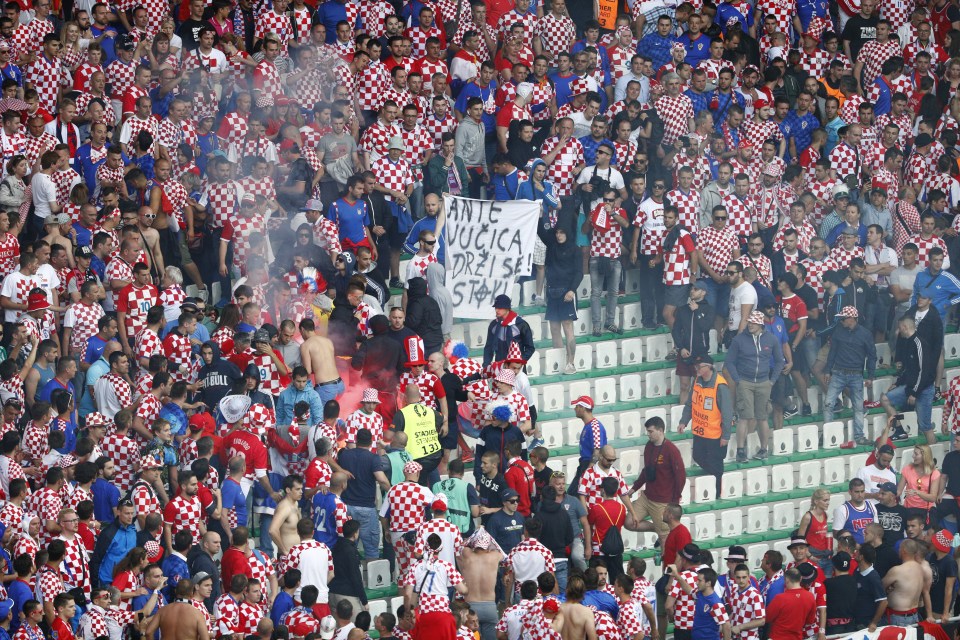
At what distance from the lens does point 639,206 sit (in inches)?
956

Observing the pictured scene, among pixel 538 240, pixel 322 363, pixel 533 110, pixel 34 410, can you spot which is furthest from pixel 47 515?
pixel 533 110

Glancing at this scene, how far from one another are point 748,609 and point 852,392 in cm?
560

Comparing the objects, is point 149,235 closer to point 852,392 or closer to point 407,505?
point 407,505

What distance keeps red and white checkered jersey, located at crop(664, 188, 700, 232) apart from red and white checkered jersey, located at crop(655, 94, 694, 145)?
62.4 inches

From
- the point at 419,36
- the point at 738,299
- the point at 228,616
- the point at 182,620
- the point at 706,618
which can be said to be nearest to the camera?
the point at 182,620

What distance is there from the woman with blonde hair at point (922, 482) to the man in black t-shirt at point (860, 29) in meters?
9.41

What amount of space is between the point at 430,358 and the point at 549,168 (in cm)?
436

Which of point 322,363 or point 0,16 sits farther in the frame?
point 0,16

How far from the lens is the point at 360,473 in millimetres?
19547

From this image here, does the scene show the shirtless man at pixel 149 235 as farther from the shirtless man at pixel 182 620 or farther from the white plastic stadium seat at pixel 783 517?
the white plastic stadium seat at pixel 783 517

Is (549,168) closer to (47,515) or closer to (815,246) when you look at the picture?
(815,246)

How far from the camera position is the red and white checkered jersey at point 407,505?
19281 millimetres

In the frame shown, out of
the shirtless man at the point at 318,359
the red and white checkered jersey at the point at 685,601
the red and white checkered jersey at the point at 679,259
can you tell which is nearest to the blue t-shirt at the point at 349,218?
the shirtless man at the point at 318,359

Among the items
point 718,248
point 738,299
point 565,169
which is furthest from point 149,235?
point 738,299
